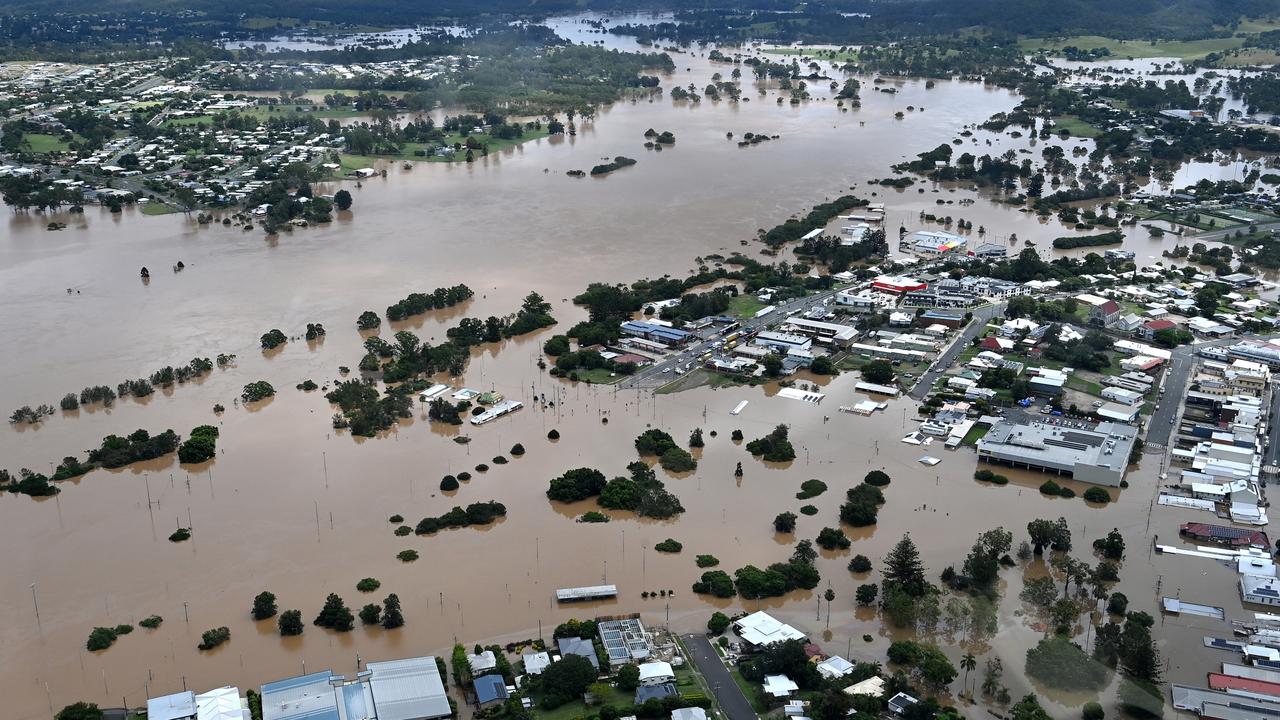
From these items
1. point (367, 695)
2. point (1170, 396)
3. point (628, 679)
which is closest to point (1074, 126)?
point (1170, 396)

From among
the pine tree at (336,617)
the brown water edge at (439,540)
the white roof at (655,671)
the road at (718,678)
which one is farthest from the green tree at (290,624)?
the road at (718,678)

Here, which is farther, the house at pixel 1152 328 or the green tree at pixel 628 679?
the house at pixel 1152 328

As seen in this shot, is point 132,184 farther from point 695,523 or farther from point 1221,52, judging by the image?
point 1221,52

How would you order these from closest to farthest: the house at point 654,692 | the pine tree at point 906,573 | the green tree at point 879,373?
the house at point 654,692, the pine tree at point 906,573, the green tree at point 879,373

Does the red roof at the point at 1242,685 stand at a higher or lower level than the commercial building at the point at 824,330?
lower

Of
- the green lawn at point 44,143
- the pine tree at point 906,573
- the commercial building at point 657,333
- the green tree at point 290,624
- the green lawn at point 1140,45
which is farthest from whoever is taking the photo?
the green lawn at point 1140,45

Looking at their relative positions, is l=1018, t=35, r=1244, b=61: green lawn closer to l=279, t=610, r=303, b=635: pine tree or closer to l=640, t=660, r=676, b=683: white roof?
l=640, t=660, r=676, b=683: white roof

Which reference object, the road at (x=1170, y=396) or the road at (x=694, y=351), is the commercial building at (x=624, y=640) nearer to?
the road at (x=694, y=351)
